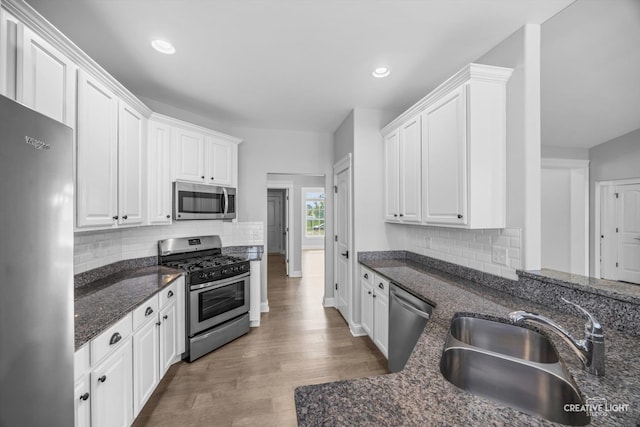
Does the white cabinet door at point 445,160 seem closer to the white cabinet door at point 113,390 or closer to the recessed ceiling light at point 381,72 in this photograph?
the recessed ceiling light at point 381,72

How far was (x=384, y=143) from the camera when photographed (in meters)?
3.06

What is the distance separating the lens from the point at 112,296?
5.79 ft

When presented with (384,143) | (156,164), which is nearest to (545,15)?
(384,143)

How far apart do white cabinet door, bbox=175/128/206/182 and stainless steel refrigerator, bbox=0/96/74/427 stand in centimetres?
199

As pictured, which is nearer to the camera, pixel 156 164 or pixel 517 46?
pixel 517 46

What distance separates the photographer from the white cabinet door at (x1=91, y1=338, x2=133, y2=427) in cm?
130

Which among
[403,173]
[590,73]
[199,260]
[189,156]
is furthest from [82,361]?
[590,73]

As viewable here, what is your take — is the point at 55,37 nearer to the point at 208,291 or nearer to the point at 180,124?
the point at 180,124

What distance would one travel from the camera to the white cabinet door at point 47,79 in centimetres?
121

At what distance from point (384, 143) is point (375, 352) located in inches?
93.5

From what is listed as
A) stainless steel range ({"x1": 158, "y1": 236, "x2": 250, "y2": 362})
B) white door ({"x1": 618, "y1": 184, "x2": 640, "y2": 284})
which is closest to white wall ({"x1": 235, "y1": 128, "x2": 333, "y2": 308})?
stainless steel range ({"x1": 158, "y1": 236, "x2": 250, "y2": 362})

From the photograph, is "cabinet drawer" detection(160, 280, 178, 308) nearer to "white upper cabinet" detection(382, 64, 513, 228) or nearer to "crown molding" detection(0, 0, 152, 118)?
"crown molding" detection(0, 0, 152, 118)

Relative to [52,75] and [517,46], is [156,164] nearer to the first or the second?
[52,75]

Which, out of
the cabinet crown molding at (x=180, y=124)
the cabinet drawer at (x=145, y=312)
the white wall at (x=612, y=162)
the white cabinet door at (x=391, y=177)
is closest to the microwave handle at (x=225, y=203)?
the cabinet crown molding at (x=180, y=124)
